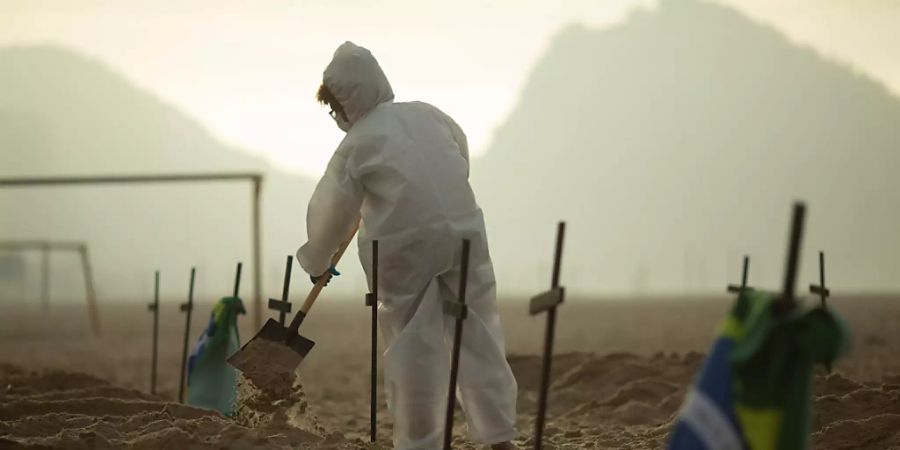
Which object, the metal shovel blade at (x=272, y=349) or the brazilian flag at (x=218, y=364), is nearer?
the metal shovel blade at (x=272, y=349)

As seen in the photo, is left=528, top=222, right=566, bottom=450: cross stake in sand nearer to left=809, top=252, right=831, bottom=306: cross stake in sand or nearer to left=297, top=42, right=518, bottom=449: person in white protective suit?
left=297, top=42, right=518, bottom=449: person in white protective suit

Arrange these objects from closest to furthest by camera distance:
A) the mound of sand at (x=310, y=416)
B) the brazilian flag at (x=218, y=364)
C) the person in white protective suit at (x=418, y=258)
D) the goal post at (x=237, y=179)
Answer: the person in white protective suit at (x=418, y=258) → the mound of sand at (x=310, y=416) → the brazilian flag at (x=218, y=364) → the goal post at (x=237, y=179)

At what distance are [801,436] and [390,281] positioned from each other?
7.04 ft

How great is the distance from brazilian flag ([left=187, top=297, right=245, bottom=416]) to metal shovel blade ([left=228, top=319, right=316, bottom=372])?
1380 mm

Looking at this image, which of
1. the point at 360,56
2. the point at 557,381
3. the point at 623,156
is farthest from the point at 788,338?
the point at 623,156

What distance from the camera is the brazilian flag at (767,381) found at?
8.25 feet

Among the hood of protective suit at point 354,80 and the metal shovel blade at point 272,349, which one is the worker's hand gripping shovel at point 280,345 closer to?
the metal shovel blade at point 272,349

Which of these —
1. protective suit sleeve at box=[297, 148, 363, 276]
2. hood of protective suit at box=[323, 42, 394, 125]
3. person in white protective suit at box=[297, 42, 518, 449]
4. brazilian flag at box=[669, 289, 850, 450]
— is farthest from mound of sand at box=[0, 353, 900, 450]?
brazilian flag at box=[669, 289, 850, 450]

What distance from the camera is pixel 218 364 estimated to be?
6.12 metres

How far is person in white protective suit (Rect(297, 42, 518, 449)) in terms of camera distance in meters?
4.26

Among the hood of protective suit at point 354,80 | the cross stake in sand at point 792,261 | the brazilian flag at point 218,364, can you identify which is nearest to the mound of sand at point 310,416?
the brazilian flag at point 218,364

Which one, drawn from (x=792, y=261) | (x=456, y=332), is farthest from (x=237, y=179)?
(x=792, y=261)

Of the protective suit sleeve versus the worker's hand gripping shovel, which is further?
the worker's hand gripping shovel

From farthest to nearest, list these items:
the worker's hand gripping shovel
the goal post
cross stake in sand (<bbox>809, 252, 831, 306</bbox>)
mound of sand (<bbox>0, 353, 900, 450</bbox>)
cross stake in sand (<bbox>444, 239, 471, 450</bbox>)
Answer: the goal post → cross stake in sand (<bbox>809, 252, 831, 306</bbox>) → the worker's hand gripping shovel → mound of sand (<bbox>0, 353, 900, 450</bbox>) → cross stake in sand (<bbox>444, 239, 471, 450</bbox>)
